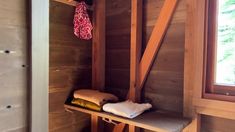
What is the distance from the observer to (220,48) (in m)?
1.59

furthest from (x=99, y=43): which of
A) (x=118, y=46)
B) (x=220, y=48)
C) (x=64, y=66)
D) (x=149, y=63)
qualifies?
(x=220, y=48)

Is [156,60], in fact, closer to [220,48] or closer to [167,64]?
[167,64]

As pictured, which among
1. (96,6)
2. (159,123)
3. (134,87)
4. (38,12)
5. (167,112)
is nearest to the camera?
(38,12)

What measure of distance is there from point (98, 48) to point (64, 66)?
382 millimetres

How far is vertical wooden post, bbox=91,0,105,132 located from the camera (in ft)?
7.06

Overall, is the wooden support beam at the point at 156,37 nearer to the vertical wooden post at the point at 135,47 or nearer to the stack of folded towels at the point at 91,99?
the vertical wooden post at the point at 135,47

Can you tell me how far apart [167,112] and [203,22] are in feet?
2.50

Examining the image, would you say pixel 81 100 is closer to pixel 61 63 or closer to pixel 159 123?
pixel 61 63

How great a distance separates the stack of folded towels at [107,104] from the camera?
164cm

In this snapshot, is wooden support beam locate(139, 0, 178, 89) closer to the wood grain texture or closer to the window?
the wood grain texture

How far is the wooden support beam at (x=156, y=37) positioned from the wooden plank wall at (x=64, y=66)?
0.61 m

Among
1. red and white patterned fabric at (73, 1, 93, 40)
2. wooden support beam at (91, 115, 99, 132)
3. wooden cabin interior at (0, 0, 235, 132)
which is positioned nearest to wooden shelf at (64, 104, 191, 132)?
wooden cabin interior at (0, 0, 235, 132)

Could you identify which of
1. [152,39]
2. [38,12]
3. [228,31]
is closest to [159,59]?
[152,39]

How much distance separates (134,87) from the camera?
192cm
